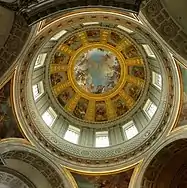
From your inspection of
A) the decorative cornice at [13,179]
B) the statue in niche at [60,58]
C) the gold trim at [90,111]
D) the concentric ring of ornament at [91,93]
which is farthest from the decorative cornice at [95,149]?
the concentric ring of ornament at [91,93]

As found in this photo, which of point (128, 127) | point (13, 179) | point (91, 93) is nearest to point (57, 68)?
point (91, 93)

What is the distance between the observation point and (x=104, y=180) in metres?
16.0

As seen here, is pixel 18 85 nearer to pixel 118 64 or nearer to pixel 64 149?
pixel 64 149

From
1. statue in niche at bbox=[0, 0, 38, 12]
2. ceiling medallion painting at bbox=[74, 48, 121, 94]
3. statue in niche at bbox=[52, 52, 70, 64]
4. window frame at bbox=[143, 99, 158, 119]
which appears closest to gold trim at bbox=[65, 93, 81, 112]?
ceiling medallion painting at bbox=[74, 48, 121, 94]

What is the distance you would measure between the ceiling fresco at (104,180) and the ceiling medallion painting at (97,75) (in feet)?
15.7

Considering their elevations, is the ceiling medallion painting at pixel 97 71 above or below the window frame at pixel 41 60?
above

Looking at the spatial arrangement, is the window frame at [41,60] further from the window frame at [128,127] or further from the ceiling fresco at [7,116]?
the window frame at [128,127]

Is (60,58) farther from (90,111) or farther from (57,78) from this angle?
(90,111)

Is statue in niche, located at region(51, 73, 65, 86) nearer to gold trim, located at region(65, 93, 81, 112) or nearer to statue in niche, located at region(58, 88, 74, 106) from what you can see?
statue in niche, located at region(58, 88, 74, 106)

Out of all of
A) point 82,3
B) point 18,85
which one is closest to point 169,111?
point 18,85

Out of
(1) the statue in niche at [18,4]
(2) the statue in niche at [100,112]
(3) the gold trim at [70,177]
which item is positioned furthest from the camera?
(2) the statue in niche at [100,112]

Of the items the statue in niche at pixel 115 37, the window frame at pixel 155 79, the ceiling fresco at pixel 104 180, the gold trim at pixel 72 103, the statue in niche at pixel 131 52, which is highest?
the statue in niche at pixel 115 37

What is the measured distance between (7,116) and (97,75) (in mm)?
8908

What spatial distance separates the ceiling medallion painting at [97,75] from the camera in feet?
65.7
